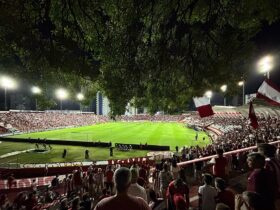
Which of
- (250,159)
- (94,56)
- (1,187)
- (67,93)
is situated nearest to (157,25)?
(94,56)

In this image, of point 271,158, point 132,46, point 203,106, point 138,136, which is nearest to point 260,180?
point 271,158

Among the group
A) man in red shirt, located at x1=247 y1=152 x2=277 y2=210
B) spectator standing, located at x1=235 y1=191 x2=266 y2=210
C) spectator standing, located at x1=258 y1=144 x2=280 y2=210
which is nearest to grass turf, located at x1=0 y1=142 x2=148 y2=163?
spectator standing, located at x1=258 y1=144 x2=280 y2=210

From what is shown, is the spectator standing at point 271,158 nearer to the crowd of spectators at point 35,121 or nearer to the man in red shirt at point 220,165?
the man in red shirt at point 220,165

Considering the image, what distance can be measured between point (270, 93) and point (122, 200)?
1010 cm

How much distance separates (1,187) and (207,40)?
17.2m

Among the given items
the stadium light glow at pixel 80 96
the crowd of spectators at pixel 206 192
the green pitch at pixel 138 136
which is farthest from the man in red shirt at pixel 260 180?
the green pitch at pixel 138 136

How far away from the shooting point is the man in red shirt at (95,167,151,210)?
3881 mm

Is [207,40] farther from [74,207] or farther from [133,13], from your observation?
[74,207]

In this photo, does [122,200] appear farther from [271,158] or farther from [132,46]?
[132,46]

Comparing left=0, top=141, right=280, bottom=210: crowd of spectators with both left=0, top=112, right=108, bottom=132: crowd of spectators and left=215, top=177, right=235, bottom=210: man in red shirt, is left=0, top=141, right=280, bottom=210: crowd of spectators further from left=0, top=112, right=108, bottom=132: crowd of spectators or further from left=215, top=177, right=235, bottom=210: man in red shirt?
left=0, top=112, right=108, bottom=132: crowd of spectators

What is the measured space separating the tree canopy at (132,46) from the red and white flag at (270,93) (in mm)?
1905

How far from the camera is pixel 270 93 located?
12.0 metres

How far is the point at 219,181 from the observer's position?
5.81 m

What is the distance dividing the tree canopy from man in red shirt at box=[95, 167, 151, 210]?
18.4 feet
